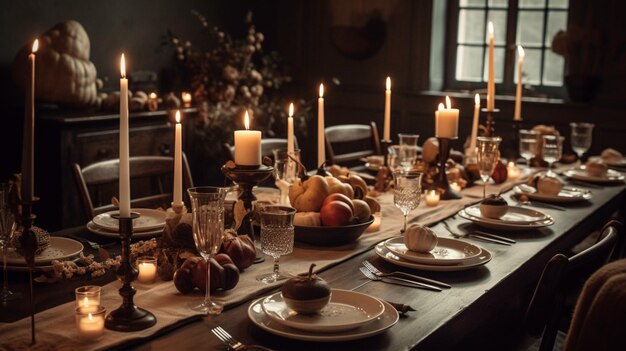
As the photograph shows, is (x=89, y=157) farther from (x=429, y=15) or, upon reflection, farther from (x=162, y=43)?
(x=429, y=15)

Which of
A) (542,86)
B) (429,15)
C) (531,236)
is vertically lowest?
(531,236)

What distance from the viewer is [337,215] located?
1.80 metres

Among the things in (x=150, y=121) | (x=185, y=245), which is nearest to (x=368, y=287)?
(x=185, y=245)

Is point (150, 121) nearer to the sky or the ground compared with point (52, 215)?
nearer to the sky

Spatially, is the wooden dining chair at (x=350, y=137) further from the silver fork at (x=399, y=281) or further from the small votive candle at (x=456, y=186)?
the silver fork at (x=399, y=281)

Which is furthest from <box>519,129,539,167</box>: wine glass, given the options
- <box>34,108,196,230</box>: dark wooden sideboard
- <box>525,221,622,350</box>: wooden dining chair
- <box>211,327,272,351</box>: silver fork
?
<box>211,327,272,351</box>: silver fork

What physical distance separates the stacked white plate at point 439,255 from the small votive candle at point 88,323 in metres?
0.68

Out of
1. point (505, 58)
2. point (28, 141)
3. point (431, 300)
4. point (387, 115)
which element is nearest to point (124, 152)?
point (28, 141)

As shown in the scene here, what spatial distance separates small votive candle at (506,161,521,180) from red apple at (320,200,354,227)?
124cm

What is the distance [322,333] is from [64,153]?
7.97 feet

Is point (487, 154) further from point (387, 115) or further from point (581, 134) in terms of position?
point (581, 134)

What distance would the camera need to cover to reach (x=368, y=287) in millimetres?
1522

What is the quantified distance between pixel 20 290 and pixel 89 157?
83.1 inches

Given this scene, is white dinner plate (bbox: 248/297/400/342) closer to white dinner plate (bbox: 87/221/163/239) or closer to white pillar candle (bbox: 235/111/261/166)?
white pillar candle (bbox: 235/111/261/166)
